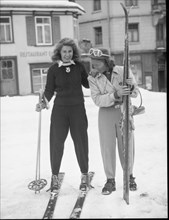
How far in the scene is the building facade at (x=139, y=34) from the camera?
1011 inches

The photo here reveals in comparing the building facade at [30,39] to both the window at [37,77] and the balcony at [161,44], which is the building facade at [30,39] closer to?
the window at [37,77]

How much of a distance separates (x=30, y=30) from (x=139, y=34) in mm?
10085

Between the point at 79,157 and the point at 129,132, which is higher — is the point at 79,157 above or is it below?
below

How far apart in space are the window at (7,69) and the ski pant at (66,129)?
17252 mm

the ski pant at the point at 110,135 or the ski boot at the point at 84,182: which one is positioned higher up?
the ski pant at the point at 110,135

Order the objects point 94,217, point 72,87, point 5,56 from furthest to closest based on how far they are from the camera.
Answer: point 5,56 < point 72,87 < point 94,217

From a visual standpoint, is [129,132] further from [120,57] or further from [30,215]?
[120,57]

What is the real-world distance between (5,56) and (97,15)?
10.0 m

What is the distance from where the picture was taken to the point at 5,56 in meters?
20.1

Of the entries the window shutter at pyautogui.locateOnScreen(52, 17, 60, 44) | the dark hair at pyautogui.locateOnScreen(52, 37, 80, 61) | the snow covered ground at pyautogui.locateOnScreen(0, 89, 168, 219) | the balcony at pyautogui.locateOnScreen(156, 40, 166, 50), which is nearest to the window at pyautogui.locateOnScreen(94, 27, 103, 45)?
the balcony at pyautogui.locateOnScreen(156, 40, 166, 50)

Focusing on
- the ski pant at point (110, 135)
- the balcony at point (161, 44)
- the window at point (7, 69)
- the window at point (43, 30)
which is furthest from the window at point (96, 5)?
the ski pant at point (110, 135)

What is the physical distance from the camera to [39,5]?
1959 cm

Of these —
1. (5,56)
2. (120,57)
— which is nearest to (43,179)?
(5,56)

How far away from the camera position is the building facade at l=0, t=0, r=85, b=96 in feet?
65.4
